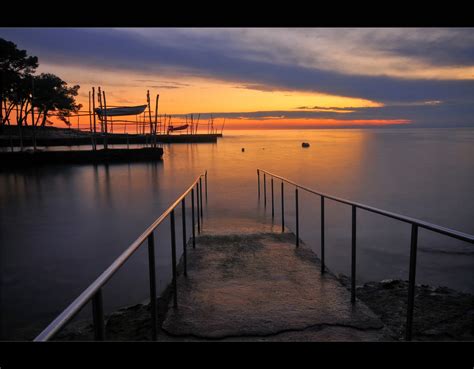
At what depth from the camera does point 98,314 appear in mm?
1346

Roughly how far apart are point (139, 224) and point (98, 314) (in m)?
11.7

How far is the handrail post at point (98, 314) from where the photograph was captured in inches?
51.1

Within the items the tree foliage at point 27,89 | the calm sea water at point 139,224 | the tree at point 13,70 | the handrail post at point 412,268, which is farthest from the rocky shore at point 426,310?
the tree at point 13,70

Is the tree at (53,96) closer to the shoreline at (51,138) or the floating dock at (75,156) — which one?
the shoreline at (51,138)

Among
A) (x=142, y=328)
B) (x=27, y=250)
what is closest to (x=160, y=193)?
(x=27, y=250)

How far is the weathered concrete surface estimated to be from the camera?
259cm

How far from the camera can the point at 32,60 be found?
34688 mm

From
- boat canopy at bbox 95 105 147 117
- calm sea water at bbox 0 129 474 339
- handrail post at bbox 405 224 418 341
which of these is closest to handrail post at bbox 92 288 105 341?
handrail post at bbox 405 224 418 341

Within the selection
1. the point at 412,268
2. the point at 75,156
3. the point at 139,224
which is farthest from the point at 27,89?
the point at 412,268

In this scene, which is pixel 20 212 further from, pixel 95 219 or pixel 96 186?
pixel 96 186

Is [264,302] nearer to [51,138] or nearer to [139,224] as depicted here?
[139,224]

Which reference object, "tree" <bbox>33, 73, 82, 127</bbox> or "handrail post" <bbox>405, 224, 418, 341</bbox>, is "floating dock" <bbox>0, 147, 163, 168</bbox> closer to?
"tree" <bbox>33, 73, 82, 127</bbox>

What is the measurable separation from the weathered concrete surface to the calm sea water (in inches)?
99.3

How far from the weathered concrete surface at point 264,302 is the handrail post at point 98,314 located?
1252mm
